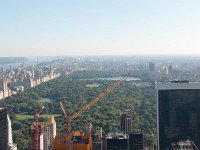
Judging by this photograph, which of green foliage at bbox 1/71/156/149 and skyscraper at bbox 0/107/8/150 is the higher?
skyscraper at bbox 0/107/8/150

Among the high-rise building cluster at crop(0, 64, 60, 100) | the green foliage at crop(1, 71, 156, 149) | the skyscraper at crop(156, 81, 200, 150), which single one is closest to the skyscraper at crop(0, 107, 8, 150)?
the green foliage at crop(1, 71, 156, 149)

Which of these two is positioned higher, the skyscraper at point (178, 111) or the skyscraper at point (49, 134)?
the skyscraper at point (178, 111)

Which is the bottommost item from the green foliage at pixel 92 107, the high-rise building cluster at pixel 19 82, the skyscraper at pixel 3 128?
the green foliage at pixel 92 107

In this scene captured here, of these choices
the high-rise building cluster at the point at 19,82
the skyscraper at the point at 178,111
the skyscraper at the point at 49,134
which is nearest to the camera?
the skyscraper at the point at 178,111

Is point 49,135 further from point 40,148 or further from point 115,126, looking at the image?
point 115,126

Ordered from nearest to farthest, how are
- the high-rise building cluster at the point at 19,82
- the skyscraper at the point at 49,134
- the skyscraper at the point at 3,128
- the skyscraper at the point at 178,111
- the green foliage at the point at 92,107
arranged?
the skyscraper at the point at 3,128
the skyscraper at the point at 178,111
the skyscraper at the point at 49,134
the green foliage at the point at 92,107
the high-rise building cluster at the point at 19,82

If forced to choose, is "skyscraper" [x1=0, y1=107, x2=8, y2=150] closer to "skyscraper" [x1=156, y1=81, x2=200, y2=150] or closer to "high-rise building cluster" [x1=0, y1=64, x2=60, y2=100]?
"skyscraper" [x1=156, y1=81, x2=200, y2=150]

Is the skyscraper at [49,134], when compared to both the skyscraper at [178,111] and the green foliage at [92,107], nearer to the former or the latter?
the green foliage at [92,107]

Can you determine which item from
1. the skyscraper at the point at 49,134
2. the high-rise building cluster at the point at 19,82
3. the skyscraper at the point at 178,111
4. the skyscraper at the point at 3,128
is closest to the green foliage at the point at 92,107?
the skyscraper at the point at 49,134

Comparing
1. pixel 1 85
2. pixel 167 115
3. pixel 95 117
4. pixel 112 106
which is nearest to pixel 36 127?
pixel 167 115

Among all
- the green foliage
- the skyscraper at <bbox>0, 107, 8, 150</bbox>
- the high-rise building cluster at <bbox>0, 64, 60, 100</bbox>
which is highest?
the skyscraper at <bbox>0, 107, 8, 150</bbox>
